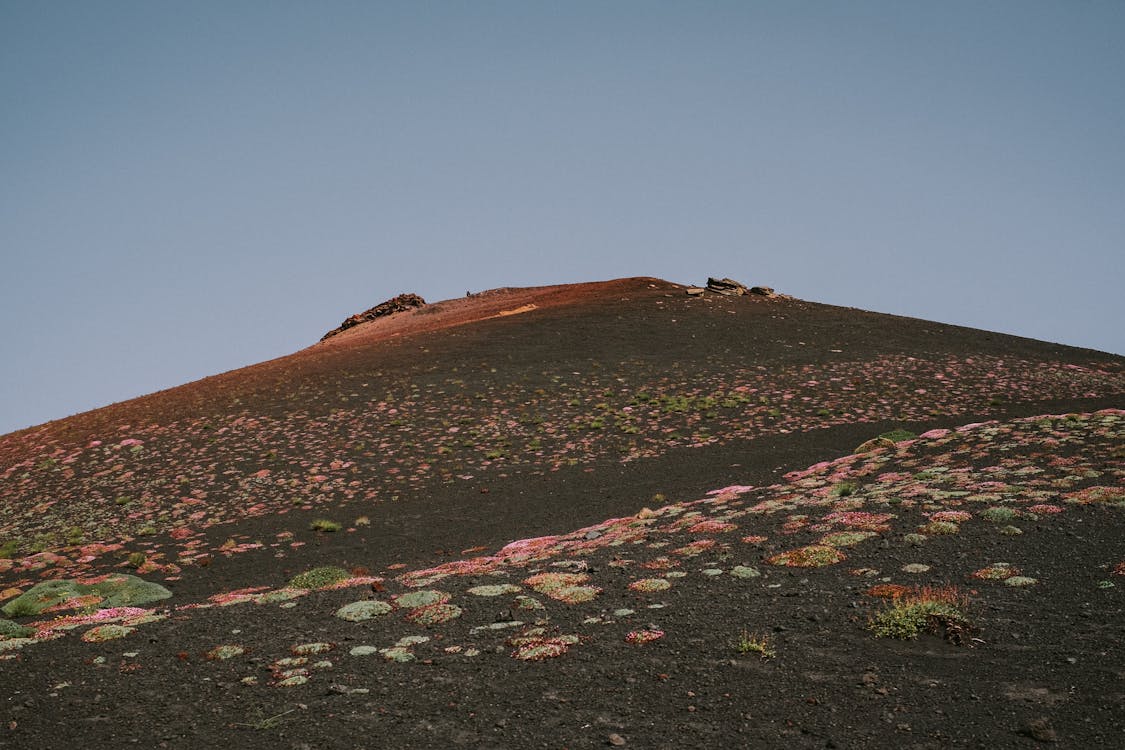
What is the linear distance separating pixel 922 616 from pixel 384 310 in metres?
78.2

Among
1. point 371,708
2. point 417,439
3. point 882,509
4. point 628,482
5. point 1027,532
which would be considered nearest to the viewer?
point 371,708

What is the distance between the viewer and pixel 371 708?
1028cm

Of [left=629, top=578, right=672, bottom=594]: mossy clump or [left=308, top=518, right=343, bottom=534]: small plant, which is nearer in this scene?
[left=629, top=578, right=672, bottom=594]: mossy clump

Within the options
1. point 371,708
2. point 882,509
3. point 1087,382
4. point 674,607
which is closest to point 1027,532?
point 882,509

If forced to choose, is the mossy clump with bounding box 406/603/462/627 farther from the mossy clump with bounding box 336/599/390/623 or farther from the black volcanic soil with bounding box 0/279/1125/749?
the mossy clump with bounding box 336/599/390/623

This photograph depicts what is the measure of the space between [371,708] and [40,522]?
78.5 feet

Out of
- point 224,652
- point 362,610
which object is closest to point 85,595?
point 224,652

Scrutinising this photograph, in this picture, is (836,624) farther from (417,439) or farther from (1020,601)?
(417,439)

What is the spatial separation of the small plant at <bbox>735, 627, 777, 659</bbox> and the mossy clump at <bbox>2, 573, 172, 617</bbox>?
13578 millimetres

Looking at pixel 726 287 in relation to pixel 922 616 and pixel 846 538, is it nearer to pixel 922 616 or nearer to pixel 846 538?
pixel 846 538

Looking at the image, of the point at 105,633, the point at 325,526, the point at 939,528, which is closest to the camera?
the point at 105,633

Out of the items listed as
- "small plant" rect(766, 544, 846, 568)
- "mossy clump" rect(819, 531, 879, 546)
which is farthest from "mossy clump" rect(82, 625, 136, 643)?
"mossy clump" rect(819, 531, 879, 546)

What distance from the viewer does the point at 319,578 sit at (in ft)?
57.5

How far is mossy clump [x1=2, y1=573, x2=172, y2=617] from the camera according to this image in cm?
1691
